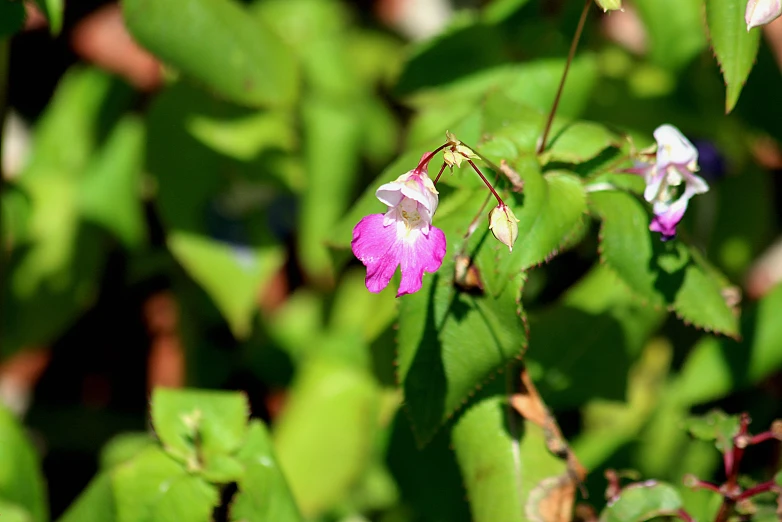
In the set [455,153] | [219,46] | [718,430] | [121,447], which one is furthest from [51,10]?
[718,430]

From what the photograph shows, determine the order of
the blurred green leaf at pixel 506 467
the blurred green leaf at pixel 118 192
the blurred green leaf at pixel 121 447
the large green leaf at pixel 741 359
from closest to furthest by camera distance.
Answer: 1. the blurred green leaf at pixel 506 467
2. the large green leaf at pixel 741 359
3. the blurred green leaf at pixel 121 447
4. the blurred green leaf at pixel 118 192

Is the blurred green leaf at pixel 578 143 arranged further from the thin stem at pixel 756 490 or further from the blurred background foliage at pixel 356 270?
the thin stem at pixel 756 490

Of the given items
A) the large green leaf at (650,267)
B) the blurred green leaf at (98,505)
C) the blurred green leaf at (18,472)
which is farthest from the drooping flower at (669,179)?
the blurred green leaf at (18,472)

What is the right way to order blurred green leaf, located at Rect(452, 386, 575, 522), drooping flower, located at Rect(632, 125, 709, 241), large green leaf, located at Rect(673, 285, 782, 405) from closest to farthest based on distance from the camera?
drooping flower, located at Rect(632, 125, 709, 241)
blurred green leaf, located at Rect(452, 386, 575, 522)
large green leaf, located at Rect(673, 285, 782, 405)

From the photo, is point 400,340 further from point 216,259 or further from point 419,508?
point 216,259

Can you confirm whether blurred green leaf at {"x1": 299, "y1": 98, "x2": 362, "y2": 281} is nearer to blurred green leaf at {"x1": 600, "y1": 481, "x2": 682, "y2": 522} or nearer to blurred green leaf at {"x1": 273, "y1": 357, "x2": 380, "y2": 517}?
blurred green leaf at {"x1": 273, "y1": 357, "x2": 380, "y2": 517}

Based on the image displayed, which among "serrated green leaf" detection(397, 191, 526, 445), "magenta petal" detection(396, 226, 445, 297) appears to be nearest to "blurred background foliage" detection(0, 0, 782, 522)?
"serrated green leaf" detection(397, 191, 526, 445)

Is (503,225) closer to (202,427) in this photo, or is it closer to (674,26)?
(202,427)
